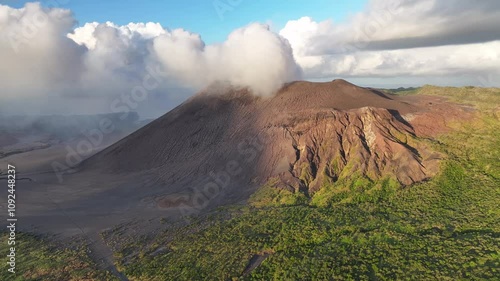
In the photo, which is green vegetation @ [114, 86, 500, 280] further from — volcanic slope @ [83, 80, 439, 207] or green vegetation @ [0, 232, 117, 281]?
green vegetation @ [0, 232, 117, 281]

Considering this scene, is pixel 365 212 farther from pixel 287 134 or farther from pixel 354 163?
pixel 287 134

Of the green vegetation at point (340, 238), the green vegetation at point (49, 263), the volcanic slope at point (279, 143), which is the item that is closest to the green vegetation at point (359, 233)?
the green vegetation at point (340, 238)

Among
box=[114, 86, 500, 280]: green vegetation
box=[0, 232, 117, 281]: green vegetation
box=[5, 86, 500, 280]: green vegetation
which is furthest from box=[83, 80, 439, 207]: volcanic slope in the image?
box=[0, 232, 117, 281]: green vegetation

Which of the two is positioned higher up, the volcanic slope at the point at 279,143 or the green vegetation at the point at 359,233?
the volcanic slope at the point at 279,143

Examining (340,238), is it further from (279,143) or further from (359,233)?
(279,143)

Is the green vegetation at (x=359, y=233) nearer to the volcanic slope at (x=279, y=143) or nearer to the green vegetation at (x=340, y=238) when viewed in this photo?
the green vegetation at (x=340, y=238)

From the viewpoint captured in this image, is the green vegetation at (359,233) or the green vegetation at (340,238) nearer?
the green vegetation at (359,233)

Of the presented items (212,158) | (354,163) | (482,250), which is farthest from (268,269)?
(212,158)
